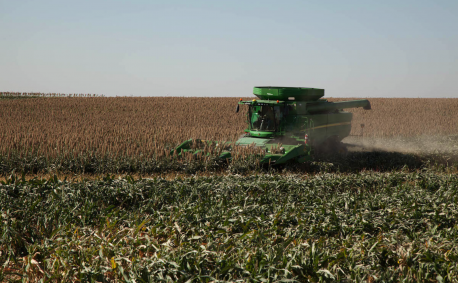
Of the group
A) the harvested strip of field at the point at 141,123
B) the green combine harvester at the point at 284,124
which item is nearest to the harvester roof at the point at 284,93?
the green combine harvester at the point at 284,124

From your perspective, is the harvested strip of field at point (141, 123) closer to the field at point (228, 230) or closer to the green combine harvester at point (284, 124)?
the green combine harvester at point (284, 124)

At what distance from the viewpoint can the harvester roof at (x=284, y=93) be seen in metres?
12.1

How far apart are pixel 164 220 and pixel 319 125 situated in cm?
849

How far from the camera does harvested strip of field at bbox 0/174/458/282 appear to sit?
3904mm

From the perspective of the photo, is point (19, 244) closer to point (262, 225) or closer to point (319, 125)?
point (262, 225)

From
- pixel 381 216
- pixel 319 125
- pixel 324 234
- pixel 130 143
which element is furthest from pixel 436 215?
pixel 130 143

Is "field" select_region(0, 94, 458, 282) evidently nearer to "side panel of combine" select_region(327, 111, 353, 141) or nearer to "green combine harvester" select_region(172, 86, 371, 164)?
"green combine harvester" select_region(172, 86, 371, 164)

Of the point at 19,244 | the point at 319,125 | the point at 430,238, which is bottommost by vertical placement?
the point at 19,244

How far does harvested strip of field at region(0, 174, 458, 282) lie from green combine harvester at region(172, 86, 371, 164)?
11.8 ft

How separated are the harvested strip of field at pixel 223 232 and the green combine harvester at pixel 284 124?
3.61m

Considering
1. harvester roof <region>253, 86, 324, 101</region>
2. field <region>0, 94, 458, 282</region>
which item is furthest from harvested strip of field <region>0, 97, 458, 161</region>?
field <region>0, 94, 458, 282</region>

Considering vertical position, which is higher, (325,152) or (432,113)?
(432,113)

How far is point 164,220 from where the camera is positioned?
5445 mm

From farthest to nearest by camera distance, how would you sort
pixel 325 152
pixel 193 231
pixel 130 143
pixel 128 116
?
pixel 128 116
pixel 325 152
pixel 130 143
pixel 193 231
